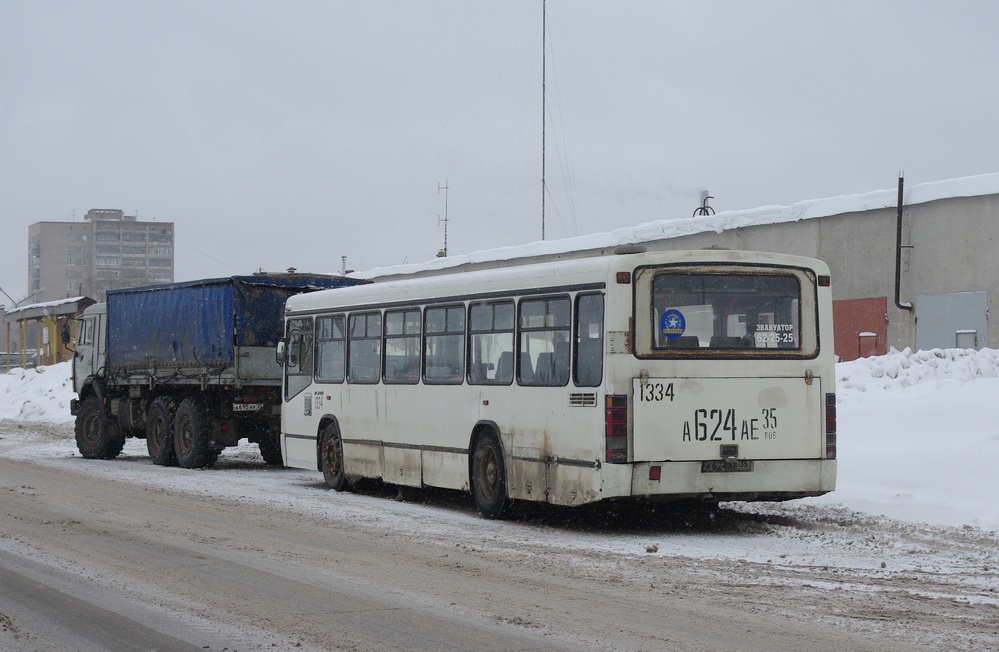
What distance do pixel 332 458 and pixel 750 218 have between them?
48.0ft

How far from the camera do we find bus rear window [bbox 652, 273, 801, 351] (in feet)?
41.3

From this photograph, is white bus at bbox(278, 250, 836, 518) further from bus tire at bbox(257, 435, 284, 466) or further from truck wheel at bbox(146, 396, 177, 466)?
truck wheel at bbox(146, 396, 177, 466)

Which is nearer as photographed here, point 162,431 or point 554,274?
point 554,274

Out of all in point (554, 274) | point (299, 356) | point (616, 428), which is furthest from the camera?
point (299, 356)

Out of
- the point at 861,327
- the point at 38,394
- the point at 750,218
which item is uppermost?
the point at 750,218

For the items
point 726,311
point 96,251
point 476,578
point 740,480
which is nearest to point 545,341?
point 726,311

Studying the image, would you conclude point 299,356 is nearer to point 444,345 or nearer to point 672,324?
point 444,345

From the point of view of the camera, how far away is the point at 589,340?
12.7 meters

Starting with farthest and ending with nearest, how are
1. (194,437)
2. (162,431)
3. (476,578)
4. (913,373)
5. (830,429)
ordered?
(162,431)
(194,437)
(913,373)
(830,429)
(476,578)

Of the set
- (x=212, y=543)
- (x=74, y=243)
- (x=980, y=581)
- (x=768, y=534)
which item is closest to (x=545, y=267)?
(x=768, y=534)

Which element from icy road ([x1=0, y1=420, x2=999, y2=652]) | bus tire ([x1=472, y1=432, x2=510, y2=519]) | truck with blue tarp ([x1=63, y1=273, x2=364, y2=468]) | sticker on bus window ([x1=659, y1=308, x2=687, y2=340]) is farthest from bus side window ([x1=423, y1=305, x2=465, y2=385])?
truck with blue tarp ([x1=63, y1=273, x2=364, y2=468])

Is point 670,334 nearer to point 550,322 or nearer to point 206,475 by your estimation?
point 550,322

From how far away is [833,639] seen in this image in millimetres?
7406

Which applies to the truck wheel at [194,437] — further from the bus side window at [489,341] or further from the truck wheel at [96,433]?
the bus side window at [489,341]
